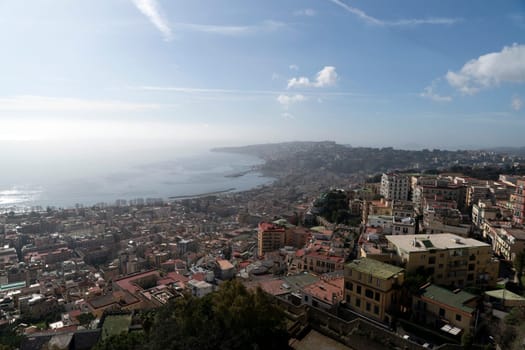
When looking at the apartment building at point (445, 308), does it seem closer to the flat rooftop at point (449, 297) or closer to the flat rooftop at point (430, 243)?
the flat rooftop at point (449, 297)

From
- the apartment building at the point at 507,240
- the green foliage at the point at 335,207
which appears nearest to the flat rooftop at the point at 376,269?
the apartment building at the point at 507,240

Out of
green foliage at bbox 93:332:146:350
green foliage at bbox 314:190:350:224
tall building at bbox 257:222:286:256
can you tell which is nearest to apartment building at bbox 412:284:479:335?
green foliage at bbox 93:332:146:350

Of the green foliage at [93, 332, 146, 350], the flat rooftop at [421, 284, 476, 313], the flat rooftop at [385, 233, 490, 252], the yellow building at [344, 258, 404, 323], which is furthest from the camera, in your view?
the flat rooftop at [385, 233, 490, 252]

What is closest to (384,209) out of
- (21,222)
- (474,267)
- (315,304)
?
(474,267)

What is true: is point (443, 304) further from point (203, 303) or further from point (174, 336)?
point (174, 336)

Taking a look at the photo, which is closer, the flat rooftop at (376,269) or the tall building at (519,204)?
the flat rooftop at (376,269)

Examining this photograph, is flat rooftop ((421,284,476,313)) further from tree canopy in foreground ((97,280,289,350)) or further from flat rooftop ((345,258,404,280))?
tree canopy in foreground ((97,280,289,350))
